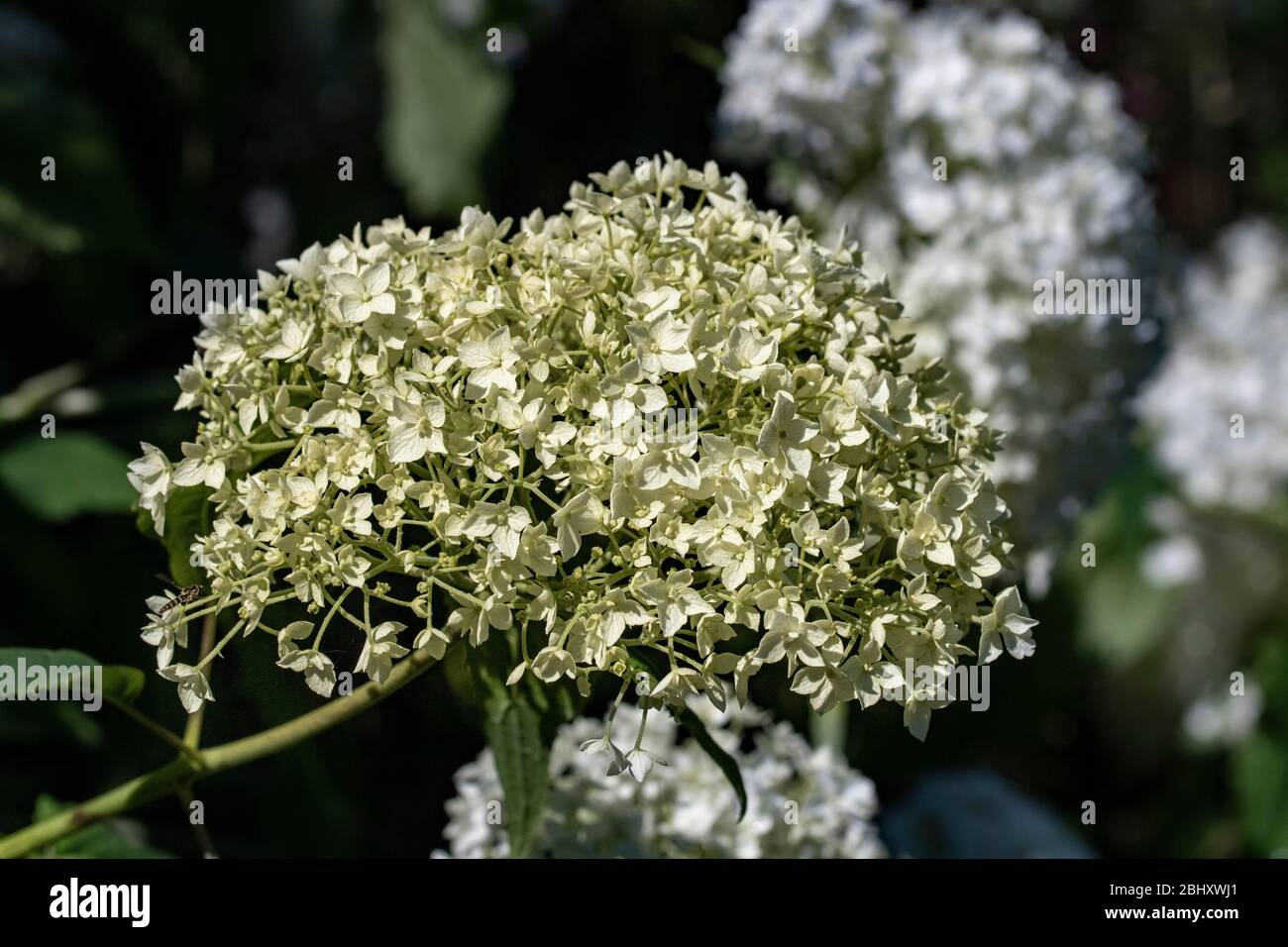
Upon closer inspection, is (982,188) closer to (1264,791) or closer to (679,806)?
(679,806)

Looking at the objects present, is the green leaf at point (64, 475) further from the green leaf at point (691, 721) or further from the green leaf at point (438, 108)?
the green leaf at point (691, 721)

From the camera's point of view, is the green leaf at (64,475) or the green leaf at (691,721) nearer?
the green leaf at (691,721)

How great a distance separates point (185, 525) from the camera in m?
0.87

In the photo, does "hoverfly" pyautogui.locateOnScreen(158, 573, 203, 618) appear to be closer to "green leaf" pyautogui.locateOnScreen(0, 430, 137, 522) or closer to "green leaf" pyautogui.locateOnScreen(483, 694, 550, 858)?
"green leaf" pyautogui.locateOnScreen(483, 694, 550, 858)

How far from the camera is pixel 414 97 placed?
7.39 feet

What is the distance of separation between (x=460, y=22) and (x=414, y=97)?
0.15 m

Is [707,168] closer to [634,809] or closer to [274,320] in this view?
[274,320]

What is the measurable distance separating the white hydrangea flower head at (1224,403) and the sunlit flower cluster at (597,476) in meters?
2.43

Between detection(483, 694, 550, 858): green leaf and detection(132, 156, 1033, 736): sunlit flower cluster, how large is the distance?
57mm

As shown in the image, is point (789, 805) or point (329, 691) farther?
point (789, 805)

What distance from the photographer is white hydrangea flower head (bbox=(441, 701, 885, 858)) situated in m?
1.07

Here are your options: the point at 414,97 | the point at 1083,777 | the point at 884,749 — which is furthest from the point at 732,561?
the point at 1083,777

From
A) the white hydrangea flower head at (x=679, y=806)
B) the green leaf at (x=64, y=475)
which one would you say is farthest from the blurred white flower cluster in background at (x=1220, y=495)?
the green leaf at (x=64, y=475)

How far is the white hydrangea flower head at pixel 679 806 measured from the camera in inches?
42.2
